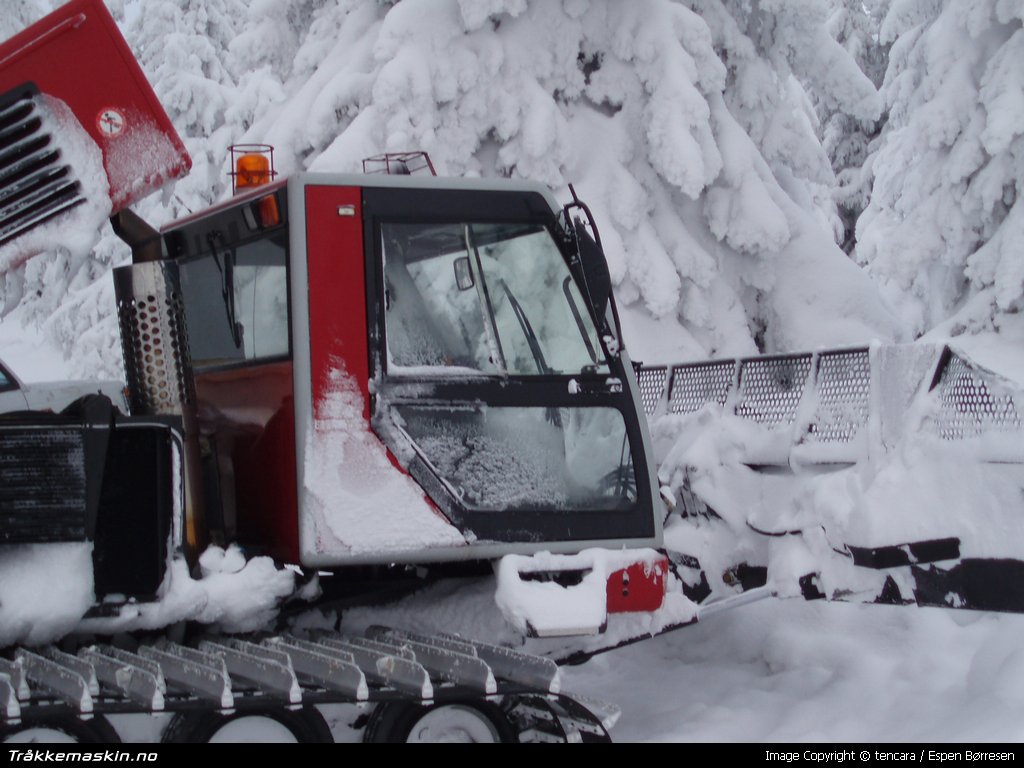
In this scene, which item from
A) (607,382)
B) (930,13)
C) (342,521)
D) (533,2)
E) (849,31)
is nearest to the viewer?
(342,521)

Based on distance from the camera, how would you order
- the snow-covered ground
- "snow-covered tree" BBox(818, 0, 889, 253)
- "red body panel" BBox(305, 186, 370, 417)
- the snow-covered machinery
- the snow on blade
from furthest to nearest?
1. "snow-covered tree" BBox(818, 0, 889, 253)
2. the snow-covered ground
3. "red body panel" BBox(305, 186, 370, 417)
4. the snow-covered machinery
5. the snow on blade

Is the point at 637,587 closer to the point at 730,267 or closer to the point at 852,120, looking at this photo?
the point at 730,267

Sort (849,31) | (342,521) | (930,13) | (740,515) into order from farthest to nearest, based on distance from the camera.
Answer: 1. (849,31)
2. (930,13)
3. (740,515)
4. (342,521)

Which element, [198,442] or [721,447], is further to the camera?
[721,447]

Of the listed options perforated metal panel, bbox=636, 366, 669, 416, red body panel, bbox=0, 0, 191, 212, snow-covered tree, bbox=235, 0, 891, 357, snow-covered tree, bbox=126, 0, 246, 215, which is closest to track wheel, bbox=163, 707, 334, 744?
red body panel, bbox=0, 0, 191, 212

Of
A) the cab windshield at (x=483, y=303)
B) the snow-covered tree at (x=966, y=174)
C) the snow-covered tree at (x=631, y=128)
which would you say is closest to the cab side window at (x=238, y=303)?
the cab windshield at (x=483, y=303)

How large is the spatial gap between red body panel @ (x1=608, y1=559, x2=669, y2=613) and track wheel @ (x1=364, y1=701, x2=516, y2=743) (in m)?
0.65

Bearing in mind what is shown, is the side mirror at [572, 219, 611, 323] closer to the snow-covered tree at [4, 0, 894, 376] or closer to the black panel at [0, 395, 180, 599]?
the black panel at [0, 395, 180, 599]

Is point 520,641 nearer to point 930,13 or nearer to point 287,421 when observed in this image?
point 287,421

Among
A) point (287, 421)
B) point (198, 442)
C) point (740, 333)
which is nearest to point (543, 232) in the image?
point (287, 421)

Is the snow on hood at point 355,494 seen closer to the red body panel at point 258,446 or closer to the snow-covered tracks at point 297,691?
the red body panel at point 258,446

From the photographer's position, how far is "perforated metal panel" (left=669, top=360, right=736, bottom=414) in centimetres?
653
